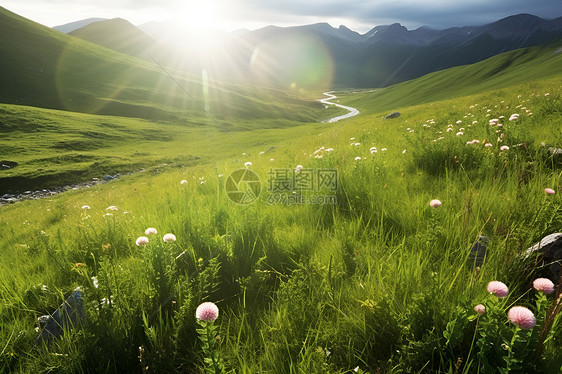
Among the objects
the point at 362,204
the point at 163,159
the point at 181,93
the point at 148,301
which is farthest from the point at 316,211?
the point at 181,93

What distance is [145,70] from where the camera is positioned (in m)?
100

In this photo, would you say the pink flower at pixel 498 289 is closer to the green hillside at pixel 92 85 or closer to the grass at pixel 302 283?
the grass at pixel 302 283

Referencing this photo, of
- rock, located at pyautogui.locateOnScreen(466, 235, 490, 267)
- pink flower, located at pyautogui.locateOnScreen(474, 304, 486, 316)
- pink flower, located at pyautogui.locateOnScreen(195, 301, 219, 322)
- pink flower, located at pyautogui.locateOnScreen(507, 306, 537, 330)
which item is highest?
pink flower, located at pyautogui.locateOnScreen(507, 306, 537, 330)

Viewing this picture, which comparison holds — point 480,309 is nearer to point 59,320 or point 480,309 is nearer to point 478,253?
point 478,253

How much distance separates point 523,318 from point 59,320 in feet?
10.5

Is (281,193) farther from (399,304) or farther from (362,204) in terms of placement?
(399,304)

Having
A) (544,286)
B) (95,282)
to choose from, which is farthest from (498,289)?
(95,282)

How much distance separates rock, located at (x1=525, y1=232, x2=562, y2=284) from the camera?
2.02 metres

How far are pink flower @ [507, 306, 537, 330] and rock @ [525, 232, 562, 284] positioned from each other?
912mm

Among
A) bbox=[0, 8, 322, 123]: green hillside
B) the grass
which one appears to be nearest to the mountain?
bbox=[0, 8, 322, 123]: green hillside

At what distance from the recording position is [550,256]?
207cm

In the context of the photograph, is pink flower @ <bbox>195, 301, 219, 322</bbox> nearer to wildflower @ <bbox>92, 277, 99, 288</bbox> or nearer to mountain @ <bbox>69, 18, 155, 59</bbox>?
wildflower @ <bbox>92, 277, 99, 288</bbox>

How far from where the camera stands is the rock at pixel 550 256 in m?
2.02

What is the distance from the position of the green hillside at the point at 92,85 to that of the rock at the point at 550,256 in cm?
7277
